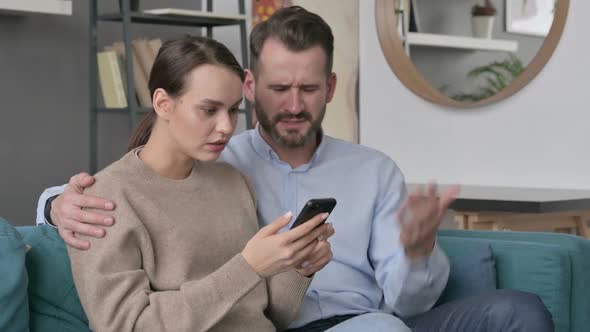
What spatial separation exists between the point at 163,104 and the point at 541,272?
943 mm

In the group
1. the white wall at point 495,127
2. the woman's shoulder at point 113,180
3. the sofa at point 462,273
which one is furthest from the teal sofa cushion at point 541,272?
the white wall at point 495,127

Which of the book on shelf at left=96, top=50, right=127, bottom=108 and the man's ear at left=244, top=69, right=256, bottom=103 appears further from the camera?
the book on shelf at left=96, top=50, right=127, bottom=108

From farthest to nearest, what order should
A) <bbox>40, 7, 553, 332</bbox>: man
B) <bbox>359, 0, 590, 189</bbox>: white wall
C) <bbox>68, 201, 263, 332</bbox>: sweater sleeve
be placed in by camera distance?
<bbox>359, 0, 590, 189</bbox>: white wall
<bbox>40, 7, 553, 332</bbox>: man
<bbox>68, 201, 263, 332</bbox>: sweater sleeve

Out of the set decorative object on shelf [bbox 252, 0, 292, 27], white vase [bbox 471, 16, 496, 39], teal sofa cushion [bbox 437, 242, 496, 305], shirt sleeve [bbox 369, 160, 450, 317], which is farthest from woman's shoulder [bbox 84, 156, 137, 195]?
decorative object on shelf [bbox 252, 0, 292, 27]

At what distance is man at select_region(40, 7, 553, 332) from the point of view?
1.94m

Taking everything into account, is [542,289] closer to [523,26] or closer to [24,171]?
[523,26]

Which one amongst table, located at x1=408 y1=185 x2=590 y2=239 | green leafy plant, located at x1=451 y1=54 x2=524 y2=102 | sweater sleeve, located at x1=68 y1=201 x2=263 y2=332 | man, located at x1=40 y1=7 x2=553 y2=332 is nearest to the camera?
sweater sleeve, located at x1=68 y1=201 x2=263 y2=332

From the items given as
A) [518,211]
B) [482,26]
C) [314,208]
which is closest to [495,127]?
[482,26]

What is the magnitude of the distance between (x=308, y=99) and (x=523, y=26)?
201cm

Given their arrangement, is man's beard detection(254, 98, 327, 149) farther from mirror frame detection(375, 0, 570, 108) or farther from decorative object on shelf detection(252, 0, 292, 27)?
decorative object on shelf detection(252, 0, 292, 27)

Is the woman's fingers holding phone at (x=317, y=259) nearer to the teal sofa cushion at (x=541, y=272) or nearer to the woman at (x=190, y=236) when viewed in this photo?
the woman at (x=190, y=236)

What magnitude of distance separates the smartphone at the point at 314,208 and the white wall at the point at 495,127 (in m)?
2.25

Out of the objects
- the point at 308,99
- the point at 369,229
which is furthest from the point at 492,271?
the point at 308,99

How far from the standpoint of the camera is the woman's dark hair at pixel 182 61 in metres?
1.77
